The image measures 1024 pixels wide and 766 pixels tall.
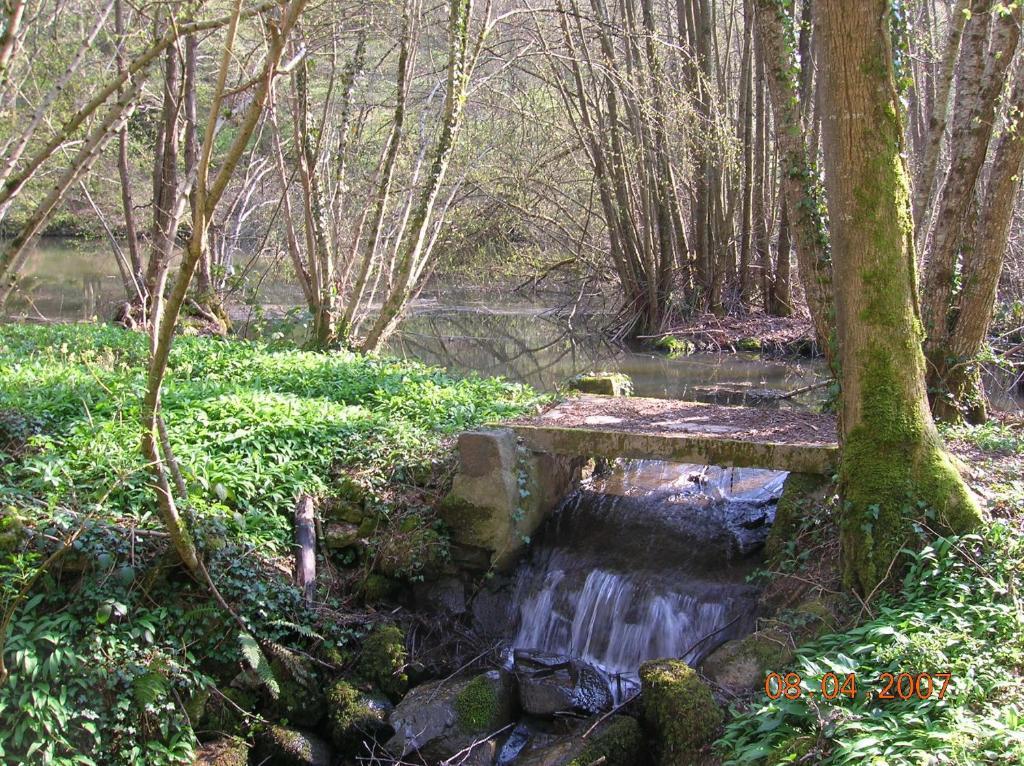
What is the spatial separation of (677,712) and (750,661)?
540mm

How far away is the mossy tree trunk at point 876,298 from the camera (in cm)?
469

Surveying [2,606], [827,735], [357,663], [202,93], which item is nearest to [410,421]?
[357,663]

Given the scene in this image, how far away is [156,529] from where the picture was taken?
5.29 meters

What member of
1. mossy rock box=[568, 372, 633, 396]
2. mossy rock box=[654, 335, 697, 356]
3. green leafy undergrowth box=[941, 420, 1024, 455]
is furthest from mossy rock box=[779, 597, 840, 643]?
mossy rock box=[654, 335, 697, 356]

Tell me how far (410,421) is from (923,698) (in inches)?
184

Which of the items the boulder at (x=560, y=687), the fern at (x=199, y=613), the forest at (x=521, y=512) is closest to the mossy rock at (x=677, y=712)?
the forest at (x=521, y=512)

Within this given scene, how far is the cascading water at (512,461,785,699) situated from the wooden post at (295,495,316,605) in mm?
1548

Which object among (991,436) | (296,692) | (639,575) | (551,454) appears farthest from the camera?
(551,454)

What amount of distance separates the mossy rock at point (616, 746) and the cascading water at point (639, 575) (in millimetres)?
846

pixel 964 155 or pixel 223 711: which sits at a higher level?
pixel 964 155

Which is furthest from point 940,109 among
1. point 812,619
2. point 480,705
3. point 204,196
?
point 204,196

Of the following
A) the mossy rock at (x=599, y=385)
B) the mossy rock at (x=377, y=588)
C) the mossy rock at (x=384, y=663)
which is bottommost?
the mossy rock at (x=384, y=663)

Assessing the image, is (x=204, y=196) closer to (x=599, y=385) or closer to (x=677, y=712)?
(x=677, y=712)

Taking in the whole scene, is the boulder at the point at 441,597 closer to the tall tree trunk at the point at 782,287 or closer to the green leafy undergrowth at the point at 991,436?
the green leafy undergrowth at the point at 991,436
